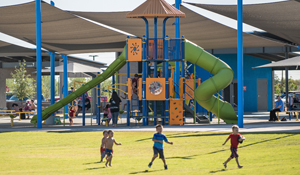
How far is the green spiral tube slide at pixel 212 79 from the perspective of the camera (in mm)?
21297

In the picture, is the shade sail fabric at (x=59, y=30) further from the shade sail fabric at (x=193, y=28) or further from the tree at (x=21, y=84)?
the tree at (x=21, y=84)

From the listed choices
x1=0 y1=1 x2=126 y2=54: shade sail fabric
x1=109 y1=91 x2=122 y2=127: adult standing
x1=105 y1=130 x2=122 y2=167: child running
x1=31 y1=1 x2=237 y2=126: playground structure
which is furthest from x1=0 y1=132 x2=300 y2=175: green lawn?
x1=0 y1=1 x2=126 y2=54: shade sail fabric

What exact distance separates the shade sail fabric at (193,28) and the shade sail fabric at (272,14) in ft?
5.22

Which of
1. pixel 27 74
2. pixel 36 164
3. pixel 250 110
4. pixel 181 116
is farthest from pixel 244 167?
pixel 27 74

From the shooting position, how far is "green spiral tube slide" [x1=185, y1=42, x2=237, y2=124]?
21297mm

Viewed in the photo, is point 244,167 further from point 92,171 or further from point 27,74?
point 27,74

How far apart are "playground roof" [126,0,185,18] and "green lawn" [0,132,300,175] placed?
5912 mm

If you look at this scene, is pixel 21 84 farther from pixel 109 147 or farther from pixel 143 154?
pixel 109 147

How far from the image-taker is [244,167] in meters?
9.64

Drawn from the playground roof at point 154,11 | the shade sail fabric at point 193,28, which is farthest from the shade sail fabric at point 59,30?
the playground roof at point 154,11

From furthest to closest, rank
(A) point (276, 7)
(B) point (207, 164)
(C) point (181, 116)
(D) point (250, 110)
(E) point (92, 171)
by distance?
(D) point (250, 110) → (C) point (181, 116) → (A) point (276, 7) → (B) point (207, 164) → (E) point (92, 171)

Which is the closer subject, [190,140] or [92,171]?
[92,171]

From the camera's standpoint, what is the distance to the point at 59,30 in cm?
2480

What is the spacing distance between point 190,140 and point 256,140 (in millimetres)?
1967
